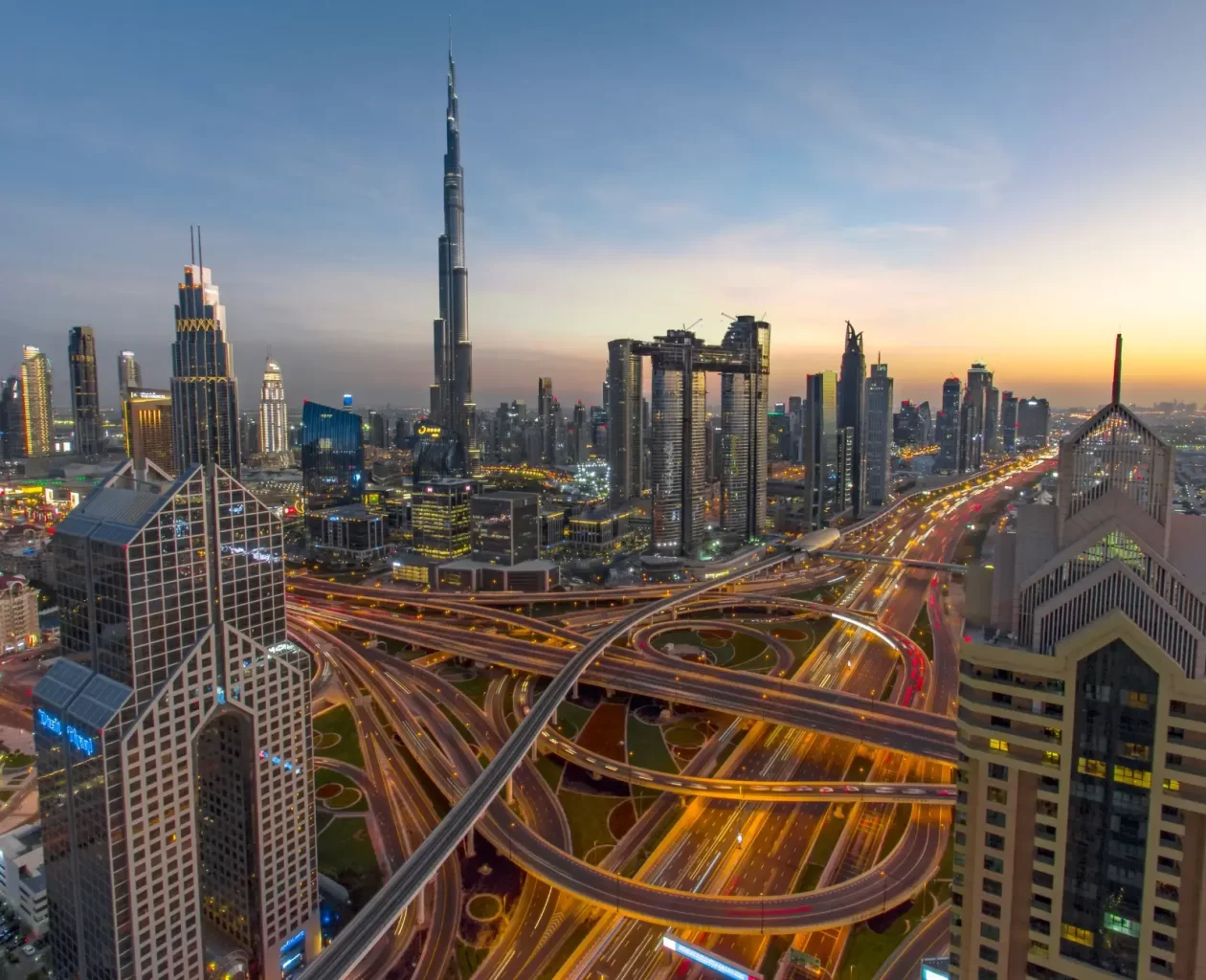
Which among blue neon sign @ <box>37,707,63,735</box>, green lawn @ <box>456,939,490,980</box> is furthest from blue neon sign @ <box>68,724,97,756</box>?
green lawn @ <box>456,939,490,980</box>

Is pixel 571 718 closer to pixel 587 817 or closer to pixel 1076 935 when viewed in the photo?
pixel 587 817

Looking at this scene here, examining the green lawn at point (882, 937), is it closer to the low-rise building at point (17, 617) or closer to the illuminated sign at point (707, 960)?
the illuminated sign at point (707, 960)

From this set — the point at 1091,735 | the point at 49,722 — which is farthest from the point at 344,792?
the point at 1091,735

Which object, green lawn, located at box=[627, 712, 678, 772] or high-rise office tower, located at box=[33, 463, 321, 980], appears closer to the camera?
high-rise office tower, located at box=[33, 463, 321, 980]

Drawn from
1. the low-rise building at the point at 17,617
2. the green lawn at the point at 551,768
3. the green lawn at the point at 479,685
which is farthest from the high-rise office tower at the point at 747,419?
the low-rise building at the point at 17,617

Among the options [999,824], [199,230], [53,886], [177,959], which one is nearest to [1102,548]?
[999,824]

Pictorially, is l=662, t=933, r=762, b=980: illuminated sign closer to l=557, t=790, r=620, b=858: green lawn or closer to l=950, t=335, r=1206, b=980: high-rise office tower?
l=557, t=790, r=620, b=858: green lawn
